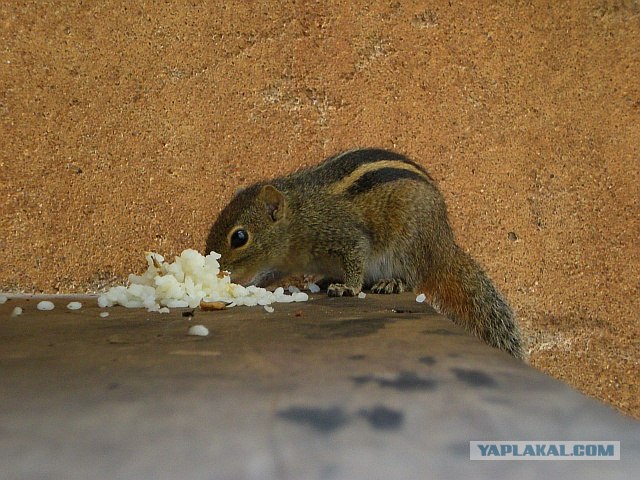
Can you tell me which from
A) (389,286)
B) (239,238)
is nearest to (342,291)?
(389,286)

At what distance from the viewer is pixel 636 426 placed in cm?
79

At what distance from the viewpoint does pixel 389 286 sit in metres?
2.38

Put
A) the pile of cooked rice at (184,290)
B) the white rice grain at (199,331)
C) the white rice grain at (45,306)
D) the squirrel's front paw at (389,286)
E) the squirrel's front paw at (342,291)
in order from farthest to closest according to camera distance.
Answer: the squirrel's front paw at (389,286) < the squirrel's front paw at (342,291) < the pile of cooked rice at (184,290) < the white rice grain at (45,306) < the white rice grain at (199,331)

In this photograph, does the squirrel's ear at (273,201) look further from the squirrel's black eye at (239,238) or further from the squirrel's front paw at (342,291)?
the squirrel's front paw at (342,291)

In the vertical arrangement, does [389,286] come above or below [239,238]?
below

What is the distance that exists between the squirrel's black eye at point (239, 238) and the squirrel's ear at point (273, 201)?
120mm

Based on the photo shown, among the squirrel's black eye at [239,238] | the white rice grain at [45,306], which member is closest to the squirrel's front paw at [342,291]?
the squirrel's black eye at [239,238]

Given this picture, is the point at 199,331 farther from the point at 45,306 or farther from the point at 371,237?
Answer: the point at 371,237

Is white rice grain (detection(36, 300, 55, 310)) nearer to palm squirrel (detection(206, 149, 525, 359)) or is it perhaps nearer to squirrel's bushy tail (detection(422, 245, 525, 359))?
palm squirrel (detection(206, 149, 525, 359))

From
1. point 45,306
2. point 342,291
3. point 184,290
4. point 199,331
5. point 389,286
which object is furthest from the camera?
point 389,286

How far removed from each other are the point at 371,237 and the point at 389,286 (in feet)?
0.60

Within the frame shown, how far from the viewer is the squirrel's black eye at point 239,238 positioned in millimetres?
2385

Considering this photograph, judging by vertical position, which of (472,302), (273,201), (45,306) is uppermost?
(273,201)

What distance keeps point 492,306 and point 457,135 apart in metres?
0.83
